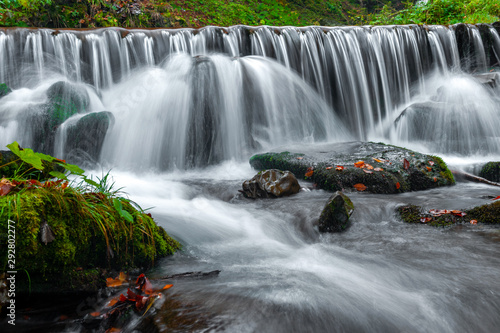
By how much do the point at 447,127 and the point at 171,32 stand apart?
7.86 meters

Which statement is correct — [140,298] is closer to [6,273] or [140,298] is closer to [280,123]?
[6,273]

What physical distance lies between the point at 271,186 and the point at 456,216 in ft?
7.73

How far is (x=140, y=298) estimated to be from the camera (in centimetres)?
187

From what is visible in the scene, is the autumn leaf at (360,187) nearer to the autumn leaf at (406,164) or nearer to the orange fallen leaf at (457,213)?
the autumn leaf at (406,164)

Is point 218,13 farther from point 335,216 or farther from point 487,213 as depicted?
point 487,213

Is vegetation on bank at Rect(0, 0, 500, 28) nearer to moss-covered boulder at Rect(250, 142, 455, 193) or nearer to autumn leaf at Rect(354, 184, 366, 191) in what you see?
moss-covered boulder at Rect(250, 142, 455, 193)

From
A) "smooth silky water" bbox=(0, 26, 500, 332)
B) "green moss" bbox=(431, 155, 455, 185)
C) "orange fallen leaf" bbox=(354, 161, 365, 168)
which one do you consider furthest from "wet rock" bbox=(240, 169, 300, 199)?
"green moss" bbox=(431, 155, 455, 185)

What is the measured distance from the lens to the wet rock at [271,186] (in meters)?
5.05

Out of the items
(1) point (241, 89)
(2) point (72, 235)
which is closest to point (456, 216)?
(2) point (72, 235)

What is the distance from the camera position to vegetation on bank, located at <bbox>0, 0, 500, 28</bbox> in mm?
10648

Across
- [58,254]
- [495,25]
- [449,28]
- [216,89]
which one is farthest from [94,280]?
[495,25]

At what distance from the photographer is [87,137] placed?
6.91m

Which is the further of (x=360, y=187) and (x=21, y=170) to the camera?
(x=360, y=187)

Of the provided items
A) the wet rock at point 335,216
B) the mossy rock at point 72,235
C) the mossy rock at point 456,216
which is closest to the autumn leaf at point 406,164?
the mossy rock at point 456,216
